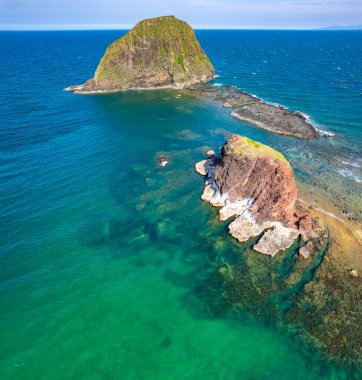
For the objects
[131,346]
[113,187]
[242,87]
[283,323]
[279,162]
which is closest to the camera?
[131,346]

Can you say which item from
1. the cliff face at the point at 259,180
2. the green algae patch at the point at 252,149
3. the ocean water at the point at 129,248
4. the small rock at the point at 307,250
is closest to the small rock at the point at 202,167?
the ocean water at the point at 129,248

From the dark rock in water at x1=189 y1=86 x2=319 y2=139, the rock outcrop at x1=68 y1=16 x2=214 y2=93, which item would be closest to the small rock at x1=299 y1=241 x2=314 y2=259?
the dark rock in water at x1=189 y1=86 x2=319 y2=139

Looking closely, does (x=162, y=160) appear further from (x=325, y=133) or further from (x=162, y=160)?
(x=325, y=133)

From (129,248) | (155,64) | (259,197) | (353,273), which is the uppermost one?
(155,64)

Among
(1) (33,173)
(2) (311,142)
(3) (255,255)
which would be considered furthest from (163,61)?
(3) (255,255)

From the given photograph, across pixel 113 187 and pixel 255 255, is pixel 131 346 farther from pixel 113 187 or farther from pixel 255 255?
pixel 113 187

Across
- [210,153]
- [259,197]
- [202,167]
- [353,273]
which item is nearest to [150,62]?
[210,153]

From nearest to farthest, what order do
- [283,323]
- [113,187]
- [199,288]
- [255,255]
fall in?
[283,323]
[199,288]
[255,255]
[113,187]
